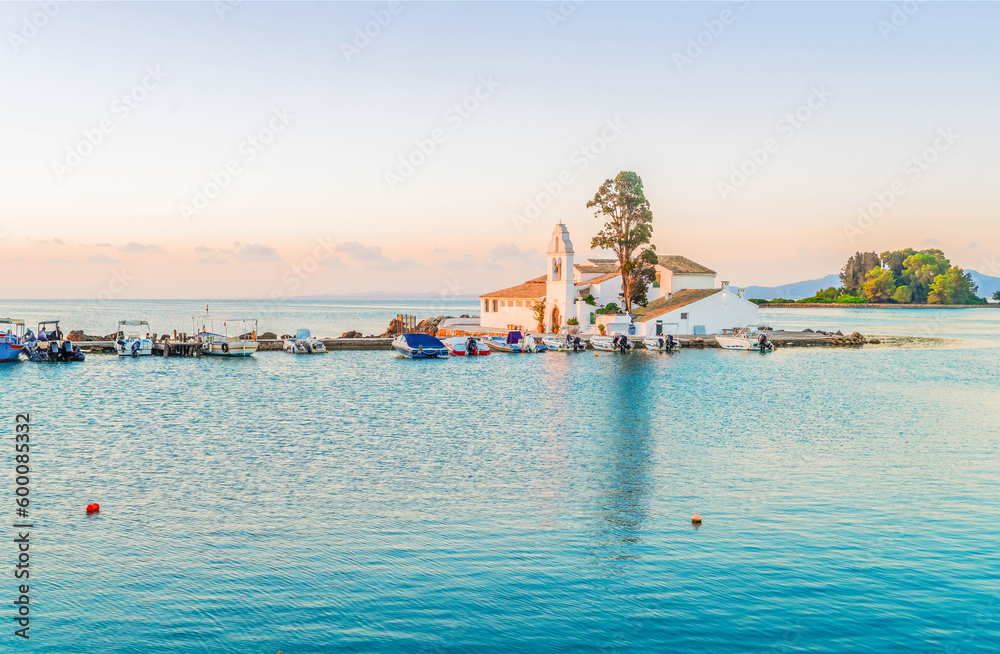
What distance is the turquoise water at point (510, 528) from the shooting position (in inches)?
563

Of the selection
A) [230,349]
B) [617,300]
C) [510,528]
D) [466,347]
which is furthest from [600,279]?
[510,528]

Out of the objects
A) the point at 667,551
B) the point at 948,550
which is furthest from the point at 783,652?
the point at 948,550

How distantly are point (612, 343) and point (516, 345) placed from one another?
10.5m

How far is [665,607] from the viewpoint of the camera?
15.2 m

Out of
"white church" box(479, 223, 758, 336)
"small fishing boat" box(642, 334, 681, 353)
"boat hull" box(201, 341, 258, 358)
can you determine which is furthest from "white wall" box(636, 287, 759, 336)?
"boat hull" box(201, 341, 258, 358)

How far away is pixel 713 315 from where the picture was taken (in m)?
92.4

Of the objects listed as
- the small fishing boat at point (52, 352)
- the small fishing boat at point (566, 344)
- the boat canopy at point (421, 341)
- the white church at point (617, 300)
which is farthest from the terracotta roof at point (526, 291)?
the small fishing boat at point (52, 352)

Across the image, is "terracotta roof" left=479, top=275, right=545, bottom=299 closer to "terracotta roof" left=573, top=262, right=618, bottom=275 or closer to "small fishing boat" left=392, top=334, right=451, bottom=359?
"terracotta roof" left=573, top=262, right=618, bottom=275

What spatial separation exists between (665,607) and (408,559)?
5953 millimetres

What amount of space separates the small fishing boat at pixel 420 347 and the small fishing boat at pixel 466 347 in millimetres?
1988

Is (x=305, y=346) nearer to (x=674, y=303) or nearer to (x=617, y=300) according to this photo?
(x=617, y=300)

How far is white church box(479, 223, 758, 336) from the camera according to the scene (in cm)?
9081

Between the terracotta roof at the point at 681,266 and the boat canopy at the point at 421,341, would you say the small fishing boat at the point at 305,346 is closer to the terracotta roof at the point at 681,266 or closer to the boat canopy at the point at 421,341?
the boat canopy at the point at 421,341

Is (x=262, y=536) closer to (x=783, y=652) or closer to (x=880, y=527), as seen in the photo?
(x=783, y=652)
